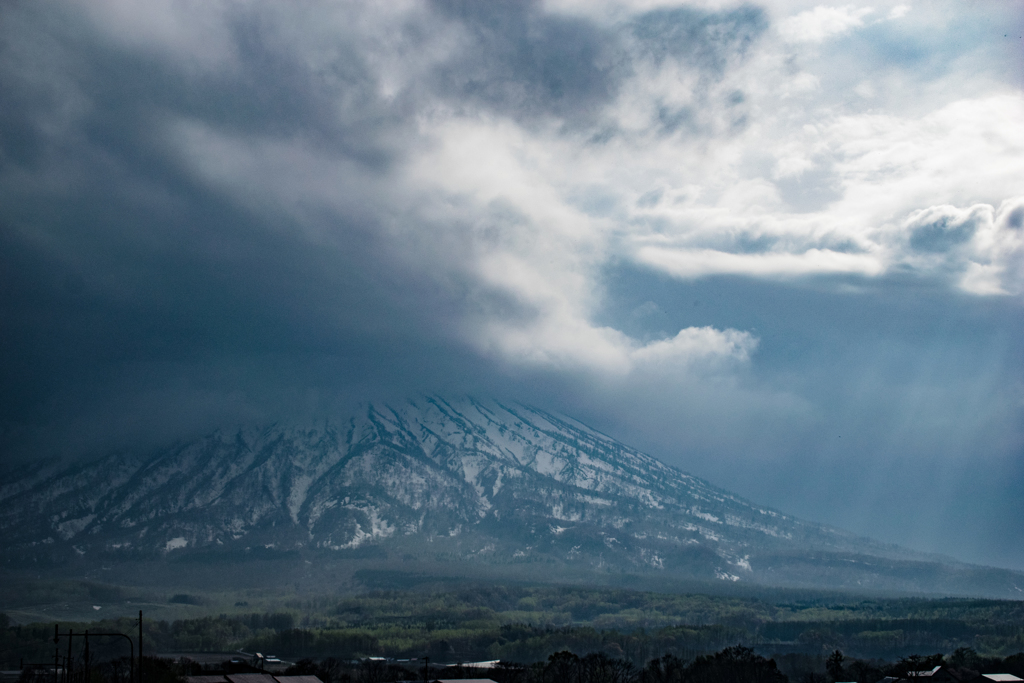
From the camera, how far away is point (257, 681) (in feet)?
325

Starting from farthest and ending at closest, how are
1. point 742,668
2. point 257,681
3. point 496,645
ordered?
point 496,645, point 742,668, point 257,681

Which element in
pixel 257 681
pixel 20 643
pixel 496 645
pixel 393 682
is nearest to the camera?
pixel 257 681

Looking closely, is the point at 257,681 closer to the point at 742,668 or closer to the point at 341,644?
the point at 742,668

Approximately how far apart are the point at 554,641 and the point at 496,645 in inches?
469

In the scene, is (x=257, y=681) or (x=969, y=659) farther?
(x=969, y=659)

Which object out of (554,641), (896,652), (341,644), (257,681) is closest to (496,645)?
Answer: (554,641)

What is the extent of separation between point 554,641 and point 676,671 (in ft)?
182

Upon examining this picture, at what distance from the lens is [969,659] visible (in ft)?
503

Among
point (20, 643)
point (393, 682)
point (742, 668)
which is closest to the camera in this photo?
point (393, 682)

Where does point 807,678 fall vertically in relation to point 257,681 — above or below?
below

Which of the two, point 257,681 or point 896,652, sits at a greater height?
point 257,681

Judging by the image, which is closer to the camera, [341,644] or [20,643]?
[20,643]

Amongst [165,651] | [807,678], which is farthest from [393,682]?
[165,651]

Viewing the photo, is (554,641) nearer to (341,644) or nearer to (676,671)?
(341,644)
